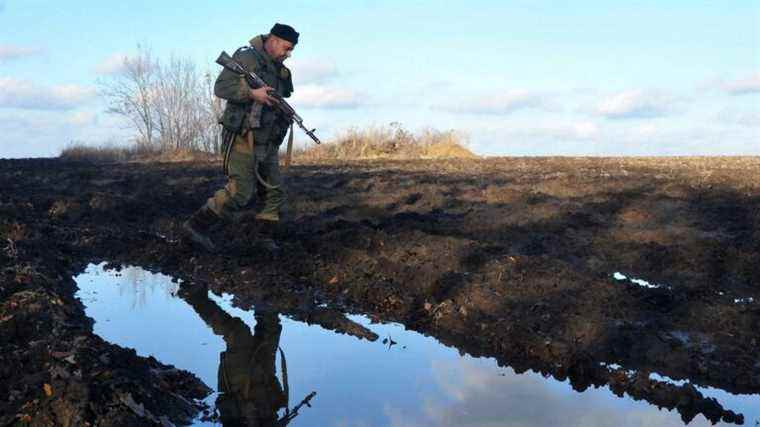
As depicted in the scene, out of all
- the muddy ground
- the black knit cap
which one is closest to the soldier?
the black knit cap

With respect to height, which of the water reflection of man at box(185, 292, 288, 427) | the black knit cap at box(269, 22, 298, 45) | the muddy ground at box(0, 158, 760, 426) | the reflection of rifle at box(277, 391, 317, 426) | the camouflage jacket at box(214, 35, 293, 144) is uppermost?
the black knit cap at box(269, 22, 298, 45)

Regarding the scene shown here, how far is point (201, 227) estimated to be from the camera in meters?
8.24

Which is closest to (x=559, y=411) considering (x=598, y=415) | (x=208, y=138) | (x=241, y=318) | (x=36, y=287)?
(x=598, y=415)

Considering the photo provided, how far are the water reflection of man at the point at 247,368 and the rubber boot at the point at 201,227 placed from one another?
1487 mm

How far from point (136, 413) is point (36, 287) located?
271 centimetres

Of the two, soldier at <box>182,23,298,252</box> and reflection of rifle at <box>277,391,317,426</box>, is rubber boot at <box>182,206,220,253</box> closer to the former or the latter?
→ soldier at <box>182,23,298,252</box>

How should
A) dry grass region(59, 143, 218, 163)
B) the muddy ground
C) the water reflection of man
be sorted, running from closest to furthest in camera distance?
the water reflection of man, the muddy ground, dry grass region(59, 143, 218, 163)

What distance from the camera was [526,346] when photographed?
532 centimetres

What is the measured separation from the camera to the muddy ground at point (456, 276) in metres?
4.40

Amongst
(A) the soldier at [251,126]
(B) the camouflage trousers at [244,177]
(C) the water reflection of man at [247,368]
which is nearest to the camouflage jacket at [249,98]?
(A) the soldier at [251,126]

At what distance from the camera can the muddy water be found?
4289 mm

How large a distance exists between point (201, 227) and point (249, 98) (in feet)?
4.69

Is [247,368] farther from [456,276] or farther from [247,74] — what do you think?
[247,74]

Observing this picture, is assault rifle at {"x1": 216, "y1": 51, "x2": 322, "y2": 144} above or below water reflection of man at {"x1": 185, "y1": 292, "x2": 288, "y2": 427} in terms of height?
above
